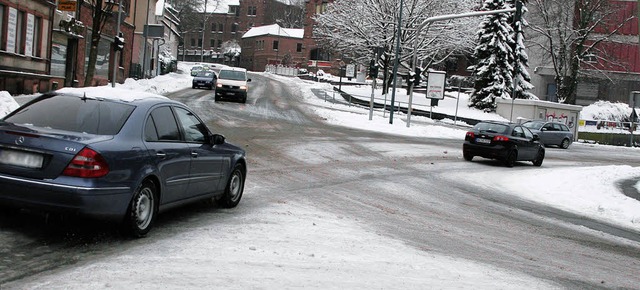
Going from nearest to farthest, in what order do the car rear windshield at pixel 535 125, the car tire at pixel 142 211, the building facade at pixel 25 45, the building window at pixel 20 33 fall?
the car tire at pixel 142 211 < the building facade at pixel 25 45 < the building window at pixel 20 33 < the car rear windshield at pixel 535 125

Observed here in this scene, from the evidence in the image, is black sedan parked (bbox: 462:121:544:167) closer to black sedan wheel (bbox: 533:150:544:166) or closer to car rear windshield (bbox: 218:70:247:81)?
black sedan wheel (bbox: 533:150:544:166)

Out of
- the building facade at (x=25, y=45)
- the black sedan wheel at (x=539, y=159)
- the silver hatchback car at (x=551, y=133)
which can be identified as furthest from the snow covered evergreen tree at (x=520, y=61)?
the building facade at (x=25, y=45)

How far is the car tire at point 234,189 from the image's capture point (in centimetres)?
923

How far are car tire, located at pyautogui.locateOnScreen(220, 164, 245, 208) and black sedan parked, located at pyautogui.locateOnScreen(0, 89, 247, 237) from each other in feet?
2.87

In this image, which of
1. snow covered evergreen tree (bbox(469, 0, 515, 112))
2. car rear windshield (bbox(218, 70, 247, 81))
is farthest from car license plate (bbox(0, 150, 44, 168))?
snow covered evergreen tree (bbox(469, 0, 515, 112))

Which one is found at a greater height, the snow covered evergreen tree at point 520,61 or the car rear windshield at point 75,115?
the snow covered evergreen tree at point 520,61

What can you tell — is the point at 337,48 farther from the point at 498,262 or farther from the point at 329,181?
the point at 498,262

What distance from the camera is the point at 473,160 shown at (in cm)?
2228

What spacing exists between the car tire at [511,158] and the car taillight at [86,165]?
16.6 metres

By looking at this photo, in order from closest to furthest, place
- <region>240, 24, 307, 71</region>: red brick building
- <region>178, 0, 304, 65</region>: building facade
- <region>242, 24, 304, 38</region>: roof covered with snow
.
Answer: <region>240, 24, 307, 71</region>: red brick building → <region>242, 24, 304, 38</region>: roof covered with snow → <region>178, 0, 304, 65</region>: building facade

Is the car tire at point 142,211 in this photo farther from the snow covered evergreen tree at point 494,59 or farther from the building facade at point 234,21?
the building facade at point 234,21

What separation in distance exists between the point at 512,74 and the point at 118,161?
5027cm

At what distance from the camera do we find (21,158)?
6348 millimetres

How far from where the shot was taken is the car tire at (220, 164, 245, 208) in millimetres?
9227
